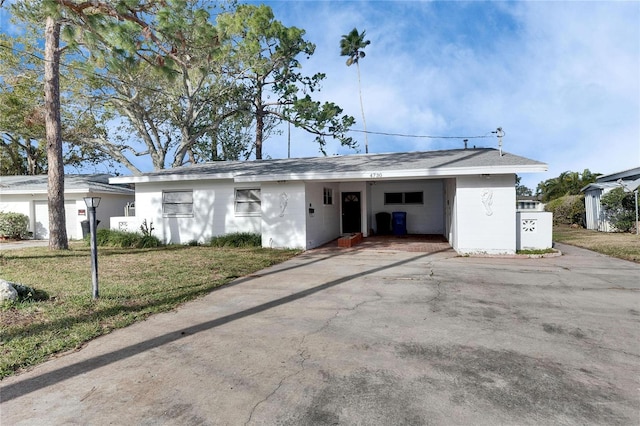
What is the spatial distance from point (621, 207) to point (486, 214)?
11.3m

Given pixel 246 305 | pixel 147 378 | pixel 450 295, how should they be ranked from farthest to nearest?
1. pixel 450 295
2. pixel 246 305
3. pixel 147 378

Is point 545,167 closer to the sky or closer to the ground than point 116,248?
closer to the sky

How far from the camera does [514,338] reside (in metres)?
4.00

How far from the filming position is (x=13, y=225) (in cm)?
1600

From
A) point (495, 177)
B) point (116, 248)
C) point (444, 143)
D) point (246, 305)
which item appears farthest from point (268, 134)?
point (246, 305)

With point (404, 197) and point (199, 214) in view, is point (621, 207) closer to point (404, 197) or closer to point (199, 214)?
point (404, 197)

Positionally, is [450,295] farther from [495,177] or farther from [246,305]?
[495,177]

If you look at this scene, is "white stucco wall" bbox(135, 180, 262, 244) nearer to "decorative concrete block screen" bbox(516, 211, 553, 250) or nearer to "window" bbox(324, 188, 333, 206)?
"window" bbox(324, 188, 333, 206)

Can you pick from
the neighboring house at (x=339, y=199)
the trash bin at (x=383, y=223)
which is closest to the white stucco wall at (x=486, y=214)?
the neighboring house at (x=339, y=199)

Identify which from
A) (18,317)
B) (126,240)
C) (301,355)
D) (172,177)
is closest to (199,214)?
(172,177)

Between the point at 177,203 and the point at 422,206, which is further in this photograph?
the point at 422,206

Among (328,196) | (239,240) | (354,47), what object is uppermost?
(354,47)

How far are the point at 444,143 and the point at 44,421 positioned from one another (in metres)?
19.2

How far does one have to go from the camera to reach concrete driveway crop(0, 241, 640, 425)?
2629 mm
